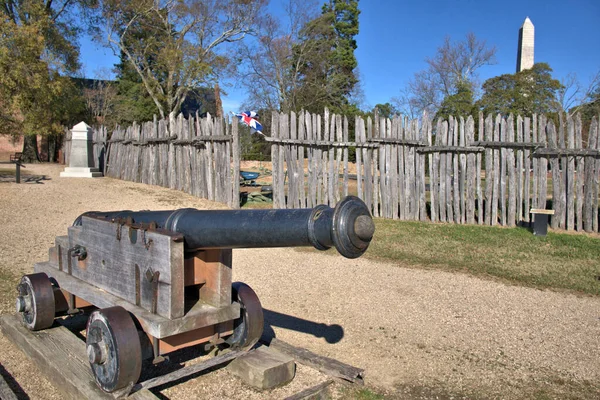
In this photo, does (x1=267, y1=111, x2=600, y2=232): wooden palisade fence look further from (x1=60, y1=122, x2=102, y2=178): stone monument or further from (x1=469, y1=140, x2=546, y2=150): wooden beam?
(x1=60, y1=122, x2=102, y2=178): stone monument

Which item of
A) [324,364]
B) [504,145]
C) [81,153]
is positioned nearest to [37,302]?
[324,364]

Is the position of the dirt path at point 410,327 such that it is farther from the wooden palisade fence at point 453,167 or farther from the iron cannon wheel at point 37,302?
the wooden palisade fence at point 453,167

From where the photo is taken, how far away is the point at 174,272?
10.6 ft

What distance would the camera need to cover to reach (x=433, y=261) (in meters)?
8.12

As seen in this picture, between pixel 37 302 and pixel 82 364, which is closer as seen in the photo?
pixel 82 364

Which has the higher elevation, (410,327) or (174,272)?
(174,272)

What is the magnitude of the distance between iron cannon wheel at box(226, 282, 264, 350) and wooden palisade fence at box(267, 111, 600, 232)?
706 cm

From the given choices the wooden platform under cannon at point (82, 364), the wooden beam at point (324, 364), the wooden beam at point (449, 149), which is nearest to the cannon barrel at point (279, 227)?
the wooden platform under cannon at point (82, 364)

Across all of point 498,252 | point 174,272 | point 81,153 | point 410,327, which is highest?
point 81,153

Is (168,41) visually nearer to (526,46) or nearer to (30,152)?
(30,152)

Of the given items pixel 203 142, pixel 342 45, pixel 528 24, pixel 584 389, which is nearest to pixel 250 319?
pixel 584 389

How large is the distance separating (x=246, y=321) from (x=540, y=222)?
299 inches

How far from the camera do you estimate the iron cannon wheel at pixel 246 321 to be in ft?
12.6

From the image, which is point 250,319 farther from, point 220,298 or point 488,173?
point 488,173
